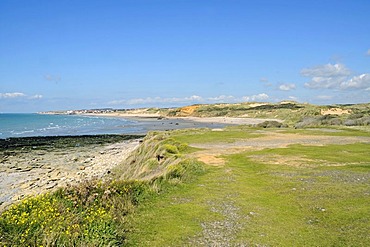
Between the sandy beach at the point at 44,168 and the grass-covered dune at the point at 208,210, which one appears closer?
the grass-covered dune at the point at 208,210

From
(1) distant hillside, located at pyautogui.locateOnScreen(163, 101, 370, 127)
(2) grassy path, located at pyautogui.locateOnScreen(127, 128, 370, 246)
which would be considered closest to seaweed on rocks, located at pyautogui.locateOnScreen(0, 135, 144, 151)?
(1) distant hillside, located at pyautogui.locateOnScreen(163, 101, 370, 127)

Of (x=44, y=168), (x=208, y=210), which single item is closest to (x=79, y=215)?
(x=208, y=210)

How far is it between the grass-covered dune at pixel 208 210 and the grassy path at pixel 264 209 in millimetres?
27

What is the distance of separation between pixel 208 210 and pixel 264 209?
185cm

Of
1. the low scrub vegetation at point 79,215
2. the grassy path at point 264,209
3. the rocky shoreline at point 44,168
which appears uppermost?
the low scrub vegetation at point 79,215

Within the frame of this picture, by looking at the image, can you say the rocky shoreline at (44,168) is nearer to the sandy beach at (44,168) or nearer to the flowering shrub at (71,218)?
the sandy beach at (44,168)

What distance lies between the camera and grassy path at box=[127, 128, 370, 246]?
309 inches

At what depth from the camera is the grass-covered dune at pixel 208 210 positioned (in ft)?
24.6

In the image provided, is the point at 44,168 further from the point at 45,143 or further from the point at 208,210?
the point at 208,210

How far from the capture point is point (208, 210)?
32.6 ft

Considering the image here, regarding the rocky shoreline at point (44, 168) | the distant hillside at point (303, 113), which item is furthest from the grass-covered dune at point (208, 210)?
the distant hillside at point (303, 113)

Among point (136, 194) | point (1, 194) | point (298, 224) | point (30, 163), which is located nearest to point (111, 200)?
point (136, 194)

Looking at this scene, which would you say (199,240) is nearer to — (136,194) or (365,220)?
(136,194)

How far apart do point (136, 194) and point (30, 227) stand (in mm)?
4475
